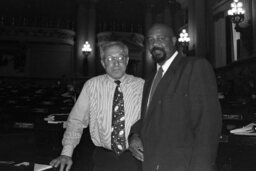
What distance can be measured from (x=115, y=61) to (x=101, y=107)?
1.18 feet

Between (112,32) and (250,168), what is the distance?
58.2 feet

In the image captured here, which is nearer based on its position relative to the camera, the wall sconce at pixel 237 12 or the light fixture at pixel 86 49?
the wall sconce at pixel 237 12

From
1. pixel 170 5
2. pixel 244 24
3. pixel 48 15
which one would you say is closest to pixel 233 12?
pixel 244 24

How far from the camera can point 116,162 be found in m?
2.20

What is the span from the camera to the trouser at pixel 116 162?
7.18ft

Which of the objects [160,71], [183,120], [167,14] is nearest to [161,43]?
[160,71]

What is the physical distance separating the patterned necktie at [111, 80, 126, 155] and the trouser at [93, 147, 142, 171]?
0.14 feet

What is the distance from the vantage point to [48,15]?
2034 centimetres

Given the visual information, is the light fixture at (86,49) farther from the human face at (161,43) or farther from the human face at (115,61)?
the human face at (161,43)

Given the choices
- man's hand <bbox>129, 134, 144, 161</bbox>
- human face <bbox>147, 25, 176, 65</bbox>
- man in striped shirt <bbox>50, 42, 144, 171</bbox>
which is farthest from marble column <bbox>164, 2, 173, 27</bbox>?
man's hand <bbox>129, 134, 144, 161</bbox>

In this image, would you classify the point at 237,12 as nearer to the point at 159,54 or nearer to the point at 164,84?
the point at 159,54

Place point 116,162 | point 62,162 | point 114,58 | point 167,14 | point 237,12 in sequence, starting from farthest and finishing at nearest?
point 167,14
point 237,12
point 114,58
point 116,162
point 62,162

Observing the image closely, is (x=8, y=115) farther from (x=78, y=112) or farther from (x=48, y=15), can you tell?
(x=48, y=15)

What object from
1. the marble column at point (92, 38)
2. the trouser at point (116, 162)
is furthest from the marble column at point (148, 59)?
the trouser at point (116, 162)
